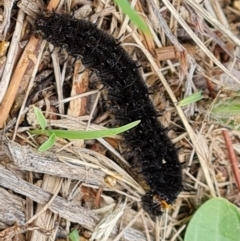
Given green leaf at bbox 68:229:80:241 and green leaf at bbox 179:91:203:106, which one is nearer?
green leaf at bbox 68:229:80:241

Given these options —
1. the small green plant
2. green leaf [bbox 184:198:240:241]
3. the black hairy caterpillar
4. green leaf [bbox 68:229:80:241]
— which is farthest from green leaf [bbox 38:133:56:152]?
green leaf [bbox 184:198:240:241]

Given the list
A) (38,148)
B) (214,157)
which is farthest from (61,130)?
(214,157)

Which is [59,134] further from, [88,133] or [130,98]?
[130,98]

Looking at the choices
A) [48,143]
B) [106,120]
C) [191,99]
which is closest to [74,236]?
[48,143]

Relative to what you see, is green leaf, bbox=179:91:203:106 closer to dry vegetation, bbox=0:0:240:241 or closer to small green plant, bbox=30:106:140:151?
dry vegetation, bbox=0:0:240:241

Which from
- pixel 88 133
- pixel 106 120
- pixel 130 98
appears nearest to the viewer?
Result: pixel 88 133

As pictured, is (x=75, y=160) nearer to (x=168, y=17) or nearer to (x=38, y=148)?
(x=38, y=148)
